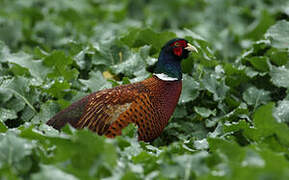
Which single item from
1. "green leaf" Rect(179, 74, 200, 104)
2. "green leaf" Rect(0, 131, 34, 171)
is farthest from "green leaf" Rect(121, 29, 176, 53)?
"green leaf" Rect(0, 131, 34, 171)

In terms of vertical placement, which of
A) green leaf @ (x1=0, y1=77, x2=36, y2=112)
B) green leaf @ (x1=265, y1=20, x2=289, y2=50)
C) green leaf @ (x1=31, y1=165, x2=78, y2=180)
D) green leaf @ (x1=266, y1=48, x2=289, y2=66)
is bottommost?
green leaf @ (x1=0, y1=77, x2=36, y2=112)

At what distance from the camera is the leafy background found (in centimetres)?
365

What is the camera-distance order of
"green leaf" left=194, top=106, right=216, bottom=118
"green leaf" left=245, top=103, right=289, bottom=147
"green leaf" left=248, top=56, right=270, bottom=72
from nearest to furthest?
"green leaf" left=245, top=103, right=289, bottom=147 < "green leaf" left=194, top=106, right=216, bottom=118 < "green leaf" left=248, top=56, right=270, bottom=72

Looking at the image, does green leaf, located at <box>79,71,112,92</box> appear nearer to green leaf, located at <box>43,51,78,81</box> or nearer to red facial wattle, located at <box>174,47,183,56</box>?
green leaf, located at <box>43,51,78,81</box>

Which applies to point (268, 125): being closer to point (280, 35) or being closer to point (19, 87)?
point (280, 35)

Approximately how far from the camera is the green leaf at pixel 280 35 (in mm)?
6663

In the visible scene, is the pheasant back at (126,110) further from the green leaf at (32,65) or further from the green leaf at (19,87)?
the green leaf at (32,65)

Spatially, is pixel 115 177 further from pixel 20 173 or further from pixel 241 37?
pixel 241 37

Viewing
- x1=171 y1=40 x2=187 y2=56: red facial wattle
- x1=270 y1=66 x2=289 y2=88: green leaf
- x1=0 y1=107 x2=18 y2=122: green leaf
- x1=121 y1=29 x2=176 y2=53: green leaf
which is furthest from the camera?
x1=121 y1=29 x2=176 y2=53: green leaf

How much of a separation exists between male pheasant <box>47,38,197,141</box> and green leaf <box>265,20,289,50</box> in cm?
161

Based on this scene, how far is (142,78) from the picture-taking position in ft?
20.9

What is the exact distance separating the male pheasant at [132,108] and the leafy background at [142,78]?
1.22ft

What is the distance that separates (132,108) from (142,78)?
1.19 meters

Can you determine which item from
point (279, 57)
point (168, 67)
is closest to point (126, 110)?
point (168, 67)
